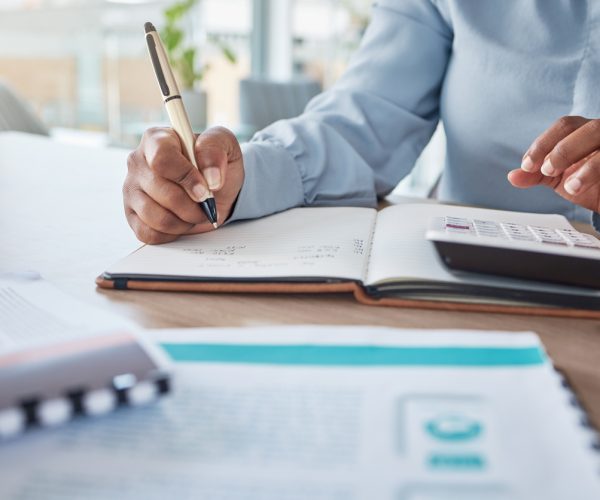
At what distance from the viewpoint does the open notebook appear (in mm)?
469

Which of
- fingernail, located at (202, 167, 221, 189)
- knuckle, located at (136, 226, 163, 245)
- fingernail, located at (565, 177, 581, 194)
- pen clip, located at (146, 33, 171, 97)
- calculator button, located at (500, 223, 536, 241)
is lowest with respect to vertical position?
knuckle, located at (136, 226, 163, 245)

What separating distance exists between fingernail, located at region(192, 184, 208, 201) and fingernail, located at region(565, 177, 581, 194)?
0.32m

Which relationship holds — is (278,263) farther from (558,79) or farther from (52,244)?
(558,79)

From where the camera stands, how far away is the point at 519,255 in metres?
0.48

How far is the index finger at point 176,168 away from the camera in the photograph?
0.58 m

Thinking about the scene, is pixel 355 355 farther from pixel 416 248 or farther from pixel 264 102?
pixel 264 102

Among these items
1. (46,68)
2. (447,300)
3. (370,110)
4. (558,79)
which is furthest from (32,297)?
(46,68)

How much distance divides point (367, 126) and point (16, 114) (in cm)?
112

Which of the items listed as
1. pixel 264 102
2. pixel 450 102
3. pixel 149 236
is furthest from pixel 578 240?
pixel 264 102

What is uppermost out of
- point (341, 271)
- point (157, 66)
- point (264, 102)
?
point (157, 66)

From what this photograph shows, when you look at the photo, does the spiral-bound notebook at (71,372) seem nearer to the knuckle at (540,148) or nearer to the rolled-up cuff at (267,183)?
the rolled-up cuff at (267,183)

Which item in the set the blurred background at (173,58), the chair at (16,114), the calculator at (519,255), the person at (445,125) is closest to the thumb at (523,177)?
the person at (445,125)

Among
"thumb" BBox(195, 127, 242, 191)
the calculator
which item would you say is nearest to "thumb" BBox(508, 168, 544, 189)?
the calculator

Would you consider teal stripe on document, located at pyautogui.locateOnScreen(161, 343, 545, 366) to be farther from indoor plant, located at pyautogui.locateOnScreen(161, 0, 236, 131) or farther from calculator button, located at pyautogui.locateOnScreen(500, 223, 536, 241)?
indoor plant, located at pyautogui.locateOnScreen(161, 0, 236, 131)
